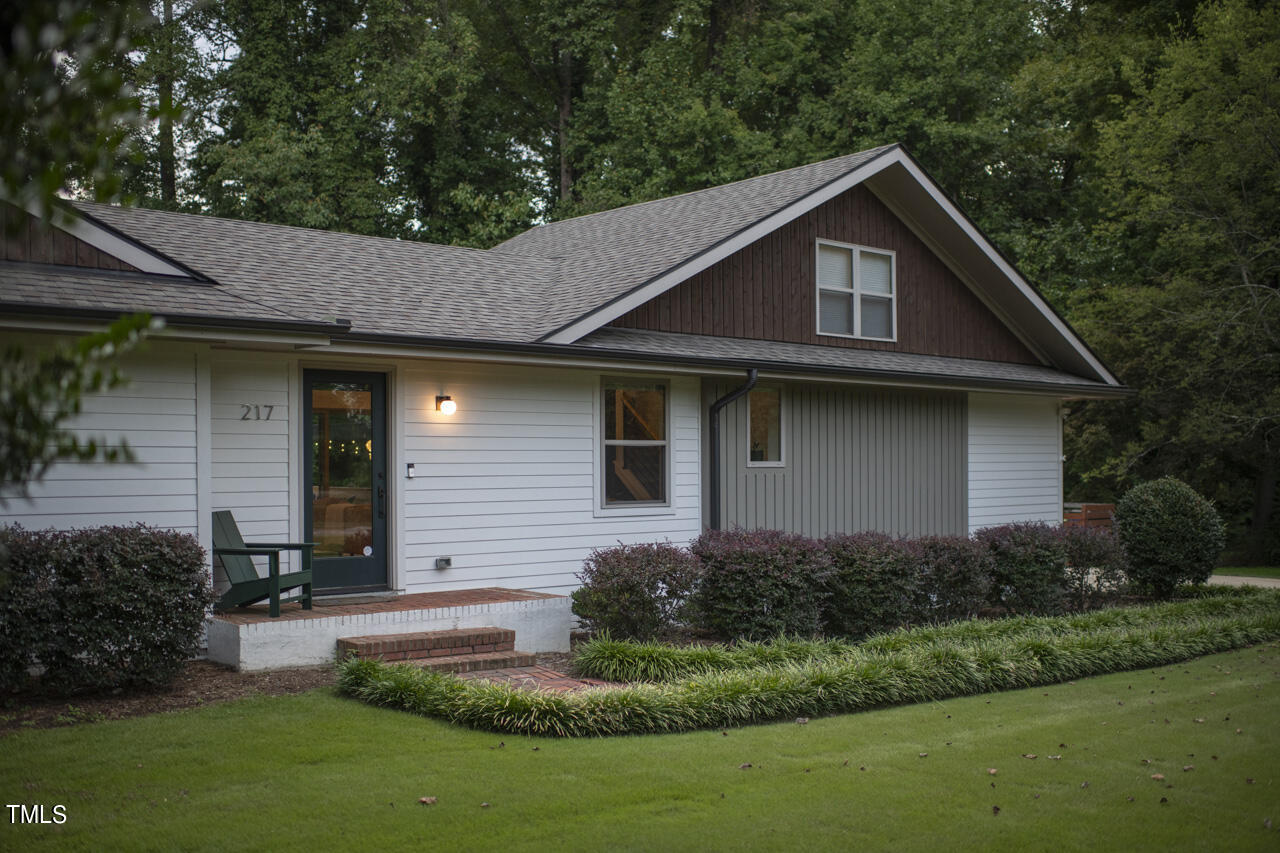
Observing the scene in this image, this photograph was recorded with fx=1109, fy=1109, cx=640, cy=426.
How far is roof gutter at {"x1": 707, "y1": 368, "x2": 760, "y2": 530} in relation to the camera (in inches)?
472

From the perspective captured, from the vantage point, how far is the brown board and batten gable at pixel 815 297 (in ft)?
41.7

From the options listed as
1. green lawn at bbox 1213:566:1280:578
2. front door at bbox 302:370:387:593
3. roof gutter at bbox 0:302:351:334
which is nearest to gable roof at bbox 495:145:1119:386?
front door at bbox 302:370:387:593

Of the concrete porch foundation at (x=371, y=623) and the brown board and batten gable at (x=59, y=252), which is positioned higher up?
the brown board and batten gable at (x=59, y=252)

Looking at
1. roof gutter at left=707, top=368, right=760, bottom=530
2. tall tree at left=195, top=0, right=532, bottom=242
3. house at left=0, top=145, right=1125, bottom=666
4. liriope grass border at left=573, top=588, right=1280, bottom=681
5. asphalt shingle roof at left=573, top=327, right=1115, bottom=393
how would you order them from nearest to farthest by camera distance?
1. liriope grass border at left=573, top=588, right=1280, bottom=681
2. house at left=0, top=145, right=1125, bottom=666
3. asphalt shingle roof at left=573, top=327, right=1115, bottom=393
4. roof gutter at left=707, top=368, right=760, bottom=530
5. tall tree at left=195, top=0, right=532, bottom=242

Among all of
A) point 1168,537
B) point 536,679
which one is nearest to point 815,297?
point 1168,537

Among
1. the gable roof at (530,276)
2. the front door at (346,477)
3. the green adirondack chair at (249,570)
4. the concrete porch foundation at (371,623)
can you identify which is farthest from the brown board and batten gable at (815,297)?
the green adirondack chair at (249,570)

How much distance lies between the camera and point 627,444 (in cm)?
1175

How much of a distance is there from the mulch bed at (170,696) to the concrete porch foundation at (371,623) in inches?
5.1

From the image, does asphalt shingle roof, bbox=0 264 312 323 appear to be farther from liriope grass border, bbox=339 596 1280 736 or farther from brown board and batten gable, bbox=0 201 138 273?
liriope grass border, bbox=339 596 1280 736

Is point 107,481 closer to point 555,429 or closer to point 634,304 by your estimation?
point 555,429

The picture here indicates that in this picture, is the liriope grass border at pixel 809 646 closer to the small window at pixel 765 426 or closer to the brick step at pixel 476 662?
the brick step at pixel 476 662

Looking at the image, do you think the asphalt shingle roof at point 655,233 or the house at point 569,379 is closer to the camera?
the house at point 569,379

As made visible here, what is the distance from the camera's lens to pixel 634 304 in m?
11.7

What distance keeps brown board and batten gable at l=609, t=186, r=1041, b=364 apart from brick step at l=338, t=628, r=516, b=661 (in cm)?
414
